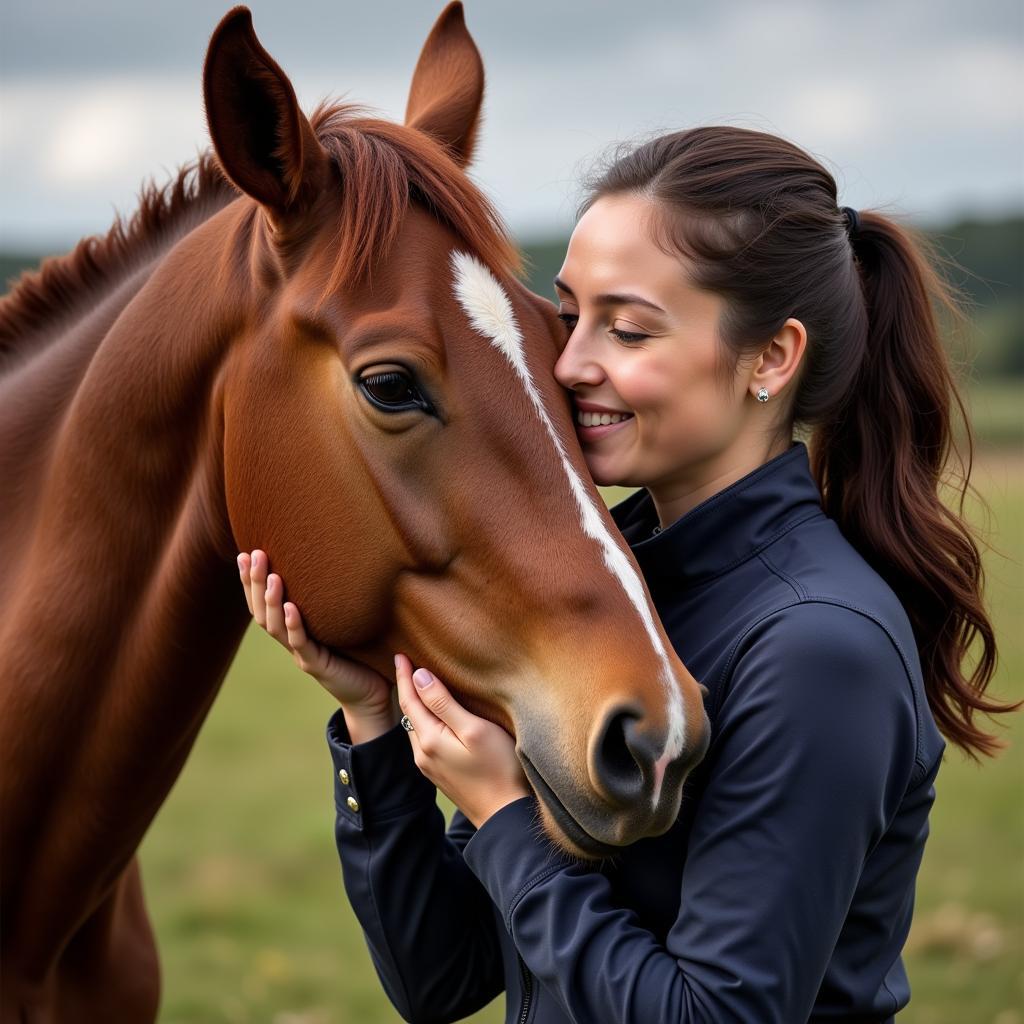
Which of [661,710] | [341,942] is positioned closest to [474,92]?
[661,710]

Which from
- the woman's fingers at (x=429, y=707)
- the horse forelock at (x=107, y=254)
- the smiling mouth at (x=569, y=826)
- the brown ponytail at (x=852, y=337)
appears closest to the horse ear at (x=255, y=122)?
the horse forelock at (x=107, y=254)

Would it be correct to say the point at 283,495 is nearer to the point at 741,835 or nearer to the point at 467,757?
the point at 467,757

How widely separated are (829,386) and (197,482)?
1.18 metres

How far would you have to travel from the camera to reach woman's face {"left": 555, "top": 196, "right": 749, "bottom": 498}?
78.8 inches

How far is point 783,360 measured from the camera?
2088mm

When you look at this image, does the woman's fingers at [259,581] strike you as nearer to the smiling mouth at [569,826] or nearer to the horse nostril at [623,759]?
the smiling mouth at [569,826]

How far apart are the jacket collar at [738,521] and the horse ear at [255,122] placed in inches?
34.5

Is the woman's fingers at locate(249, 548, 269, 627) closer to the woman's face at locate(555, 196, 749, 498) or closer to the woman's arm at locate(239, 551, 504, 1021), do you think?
the woman's arm at locate(239, 551, 504, 1021)

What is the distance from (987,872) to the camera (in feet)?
21.2

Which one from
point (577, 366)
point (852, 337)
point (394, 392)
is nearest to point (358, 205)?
point (394, 392)

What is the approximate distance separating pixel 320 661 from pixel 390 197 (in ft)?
2.66

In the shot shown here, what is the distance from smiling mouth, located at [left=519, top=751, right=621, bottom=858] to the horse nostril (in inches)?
3.6

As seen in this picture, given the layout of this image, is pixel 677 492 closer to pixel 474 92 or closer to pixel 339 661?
pixel 339 661

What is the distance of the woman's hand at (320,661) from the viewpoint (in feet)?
6.79
